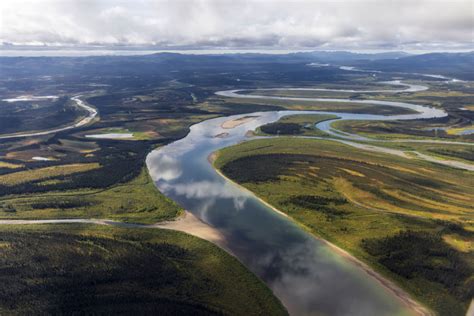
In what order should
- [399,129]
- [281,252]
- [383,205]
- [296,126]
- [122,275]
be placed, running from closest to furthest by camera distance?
1. [122,275]
2. [281,252]
3. [383,205]
4. [399,129]
5. [296,126]

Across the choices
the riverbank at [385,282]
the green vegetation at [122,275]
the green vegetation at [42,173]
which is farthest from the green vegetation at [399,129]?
the green vegetation at [122,275]

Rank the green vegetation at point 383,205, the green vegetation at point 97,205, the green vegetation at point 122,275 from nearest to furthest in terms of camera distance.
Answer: the green vegetation at point 122,275 → the green vegetation at point 383,205 → the green vegetation at point 97,205

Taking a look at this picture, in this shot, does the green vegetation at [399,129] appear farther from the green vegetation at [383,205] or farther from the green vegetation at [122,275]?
the green vegetation at [122,275]

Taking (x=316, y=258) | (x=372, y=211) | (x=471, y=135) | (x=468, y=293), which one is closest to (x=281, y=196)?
(x=372, y=211)

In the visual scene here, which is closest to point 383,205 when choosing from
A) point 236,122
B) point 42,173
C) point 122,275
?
point 122,275

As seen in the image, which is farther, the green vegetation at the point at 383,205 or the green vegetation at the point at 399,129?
the green vegetation at the point at 399,129

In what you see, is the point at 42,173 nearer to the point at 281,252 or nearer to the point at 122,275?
the point at 122,275
